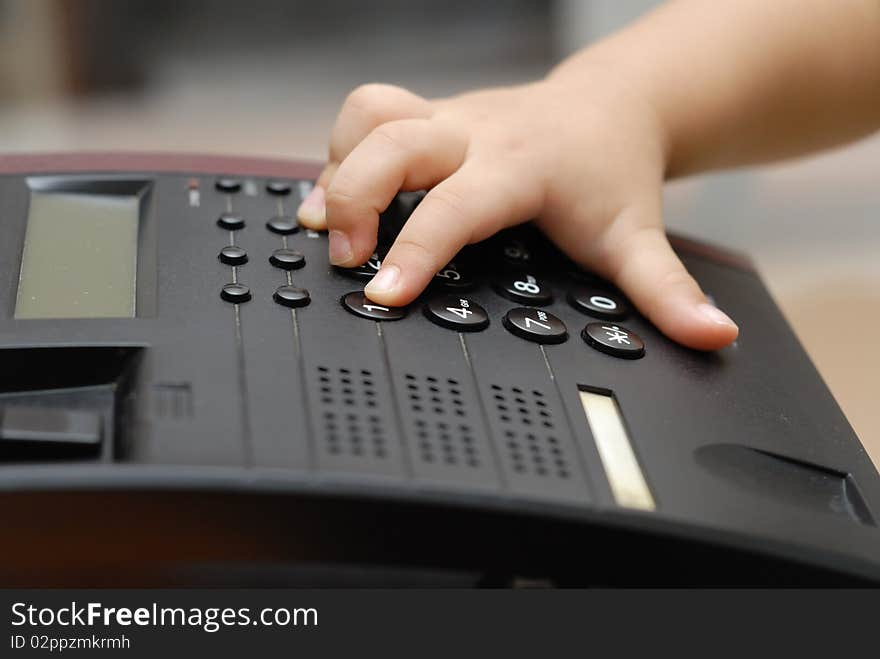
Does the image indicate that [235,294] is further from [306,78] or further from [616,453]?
[306,78]

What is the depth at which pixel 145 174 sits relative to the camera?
18.8 inches

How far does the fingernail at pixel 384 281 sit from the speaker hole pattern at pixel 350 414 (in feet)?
0.16

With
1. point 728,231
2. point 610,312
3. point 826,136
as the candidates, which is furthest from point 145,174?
point 728,231

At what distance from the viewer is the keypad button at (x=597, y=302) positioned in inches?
16.2

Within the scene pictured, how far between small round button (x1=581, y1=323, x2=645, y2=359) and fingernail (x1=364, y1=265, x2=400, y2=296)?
0.07 metres

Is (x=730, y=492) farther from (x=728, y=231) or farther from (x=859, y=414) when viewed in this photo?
(x=728, y=231)

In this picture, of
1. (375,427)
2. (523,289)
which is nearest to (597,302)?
(523,289)

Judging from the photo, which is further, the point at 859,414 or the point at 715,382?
the point at 859,414

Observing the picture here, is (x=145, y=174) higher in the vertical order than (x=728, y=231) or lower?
higher

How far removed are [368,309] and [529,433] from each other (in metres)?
0.08

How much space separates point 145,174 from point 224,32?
1.02 meters

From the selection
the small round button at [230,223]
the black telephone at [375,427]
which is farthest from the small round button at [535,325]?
the small round button at [230,223]

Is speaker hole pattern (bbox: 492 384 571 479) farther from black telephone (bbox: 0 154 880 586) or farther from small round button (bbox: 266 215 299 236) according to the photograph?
small round button (bbox: 266 215 299 236)

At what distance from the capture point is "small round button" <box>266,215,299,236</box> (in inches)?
17.1
